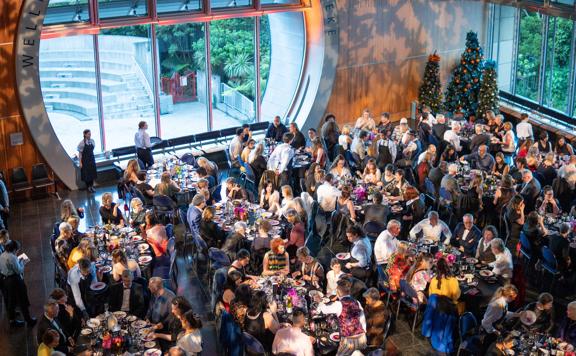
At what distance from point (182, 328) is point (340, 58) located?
37.7ft

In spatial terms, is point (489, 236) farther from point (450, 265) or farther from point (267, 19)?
point (267, 19)

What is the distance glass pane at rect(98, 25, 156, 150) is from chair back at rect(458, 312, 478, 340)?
10.6 meters

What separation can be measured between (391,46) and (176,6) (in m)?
5.94

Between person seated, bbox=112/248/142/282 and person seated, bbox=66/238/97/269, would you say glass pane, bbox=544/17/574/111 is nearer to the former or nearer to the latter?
person seated, bbox=112/248/142/282

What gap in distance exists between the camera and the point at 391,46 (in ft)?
67.9


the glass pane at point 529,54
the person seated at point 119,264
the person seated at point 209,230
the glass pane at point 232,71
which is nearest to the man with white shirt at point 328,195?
the person seated at point 209,230

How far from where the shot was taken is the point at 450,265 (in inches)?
444

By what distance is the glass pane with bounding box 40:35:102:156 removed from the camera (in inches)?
663

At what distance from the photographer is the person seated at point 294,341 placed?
9141mm

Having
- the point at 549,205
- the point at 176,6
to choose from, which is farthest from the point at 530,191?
the point at 176,6

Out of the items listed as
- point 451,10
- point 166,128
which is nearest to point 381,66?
point 451,10

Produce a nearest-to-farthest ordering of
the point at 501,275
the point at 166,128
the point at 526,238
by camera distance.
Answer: the point at 501,275, the point at 526,238, the point at 166,128

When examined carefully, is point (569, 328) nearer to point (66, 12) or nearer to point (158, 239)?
point (158, 239)

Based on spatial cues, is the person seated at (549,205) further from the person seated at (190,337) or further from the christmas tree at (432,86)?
the christmas tree at (432,86)
